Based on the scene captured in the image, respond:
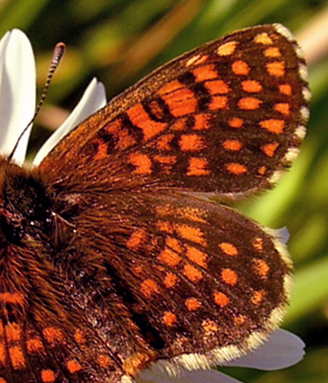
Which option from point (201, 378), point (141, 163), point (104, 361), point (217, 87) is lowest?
point (201, 378)

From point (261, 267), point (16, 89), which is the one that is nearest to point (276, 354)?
point (261, 267)

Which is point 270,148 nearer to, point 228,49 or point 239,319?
point 228,49

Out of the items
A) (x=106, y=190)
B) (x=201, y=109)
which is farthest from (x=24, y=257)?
(x=201, y=109)

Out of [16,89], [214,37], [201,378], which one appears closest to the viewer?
[201,378]

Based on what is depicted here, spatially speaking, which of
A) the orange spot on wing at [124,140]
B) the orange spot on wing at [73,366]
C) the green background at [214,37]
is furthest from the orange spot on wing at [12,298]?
the green background at [214,37]

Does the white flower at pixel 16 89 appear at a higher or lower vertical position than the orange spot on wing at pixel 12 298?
higher

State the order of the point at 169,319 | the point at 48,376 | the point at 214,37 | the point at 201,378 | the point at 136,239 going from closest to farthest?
the point at 48,376 → the point at 169,319 → the point at 136,239 → the point at 201,378 → the point at 214,37

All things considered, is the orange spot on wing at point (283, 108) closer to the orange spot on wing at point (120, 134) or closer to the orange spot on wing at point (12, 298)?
the orange spot on wing at point (120, 134)
